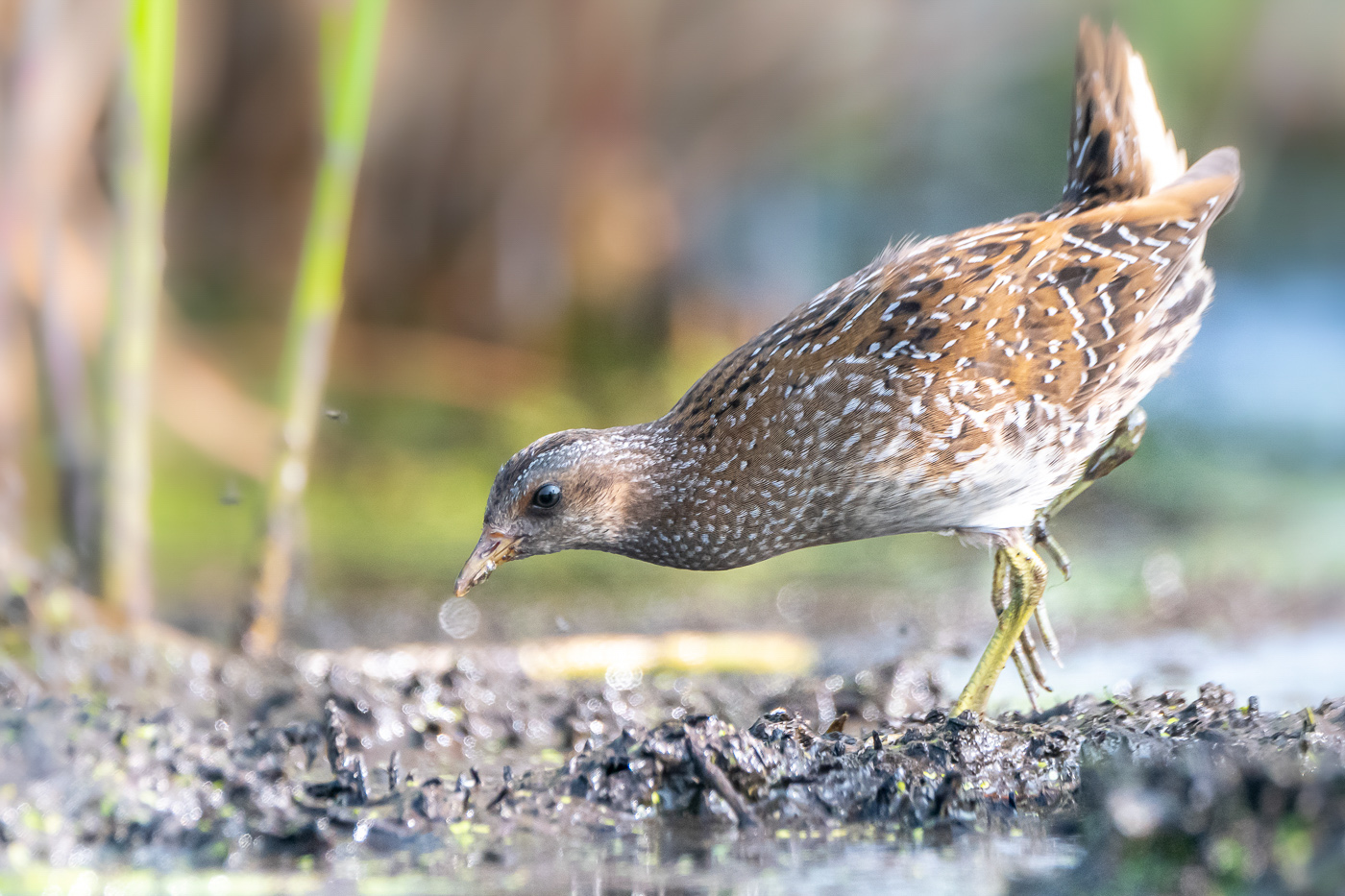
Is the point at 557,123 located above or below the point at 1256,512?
above

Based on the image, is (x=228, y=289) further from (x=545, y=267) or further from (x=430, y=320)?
(x=545, y=267)

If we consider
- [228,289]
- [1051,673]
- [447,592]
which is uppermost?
[228,289]

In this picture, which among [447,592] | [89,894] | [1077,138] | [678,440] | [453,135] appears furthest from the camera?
[453,135]

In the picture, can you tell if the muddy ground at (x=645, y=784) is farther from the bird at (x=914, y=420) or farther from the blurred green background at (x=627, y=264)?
the blurred green background at (x=627, y=264)

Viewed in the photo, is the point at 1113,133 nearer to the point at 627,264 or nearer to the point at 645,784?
the point at 645,784

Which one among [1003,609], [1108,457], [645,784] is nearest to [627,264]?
[1108,457]

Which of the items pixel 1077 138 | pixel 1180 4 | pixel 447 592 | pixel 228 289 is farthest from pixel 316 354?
pixel 1180 4

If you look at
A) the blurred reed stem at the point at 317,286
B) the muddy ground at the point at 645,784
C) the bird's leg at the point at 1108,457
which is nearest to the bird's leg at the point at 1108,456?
the bird's leg at the point at 1108,457

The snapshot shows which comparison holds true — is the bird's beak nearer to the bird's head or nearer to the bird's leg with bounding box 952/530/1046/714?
the bird's head
